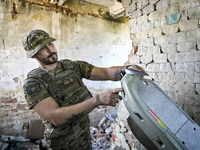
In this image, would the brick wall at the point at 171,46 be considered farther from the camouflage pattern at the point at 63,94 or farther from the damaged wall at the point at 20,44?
the damaged wall at the point at 20,44

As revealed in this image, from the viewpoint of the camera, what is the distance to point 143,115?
814 millimetres

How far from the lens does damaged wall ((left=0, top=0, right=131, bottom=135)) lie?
3045mm

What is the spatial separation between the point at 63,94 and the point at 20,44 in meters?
2.37

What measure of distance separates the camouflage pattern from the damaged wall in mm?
2132

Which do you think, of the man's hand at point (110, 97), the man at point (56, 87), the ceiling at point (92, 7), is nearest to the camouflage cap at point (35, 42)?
the man at point (56, 87)

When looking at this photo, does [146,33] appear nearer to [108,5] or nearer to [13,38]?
[108,5]

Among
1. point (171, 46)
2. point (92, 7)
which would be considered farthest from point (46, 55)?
point (92, 7)

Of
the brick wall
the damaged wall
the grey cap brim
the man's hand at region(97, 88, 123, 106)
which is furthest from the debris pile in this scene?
the grey cap brim

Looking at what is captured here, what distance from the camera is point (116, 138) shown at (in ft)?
8.11

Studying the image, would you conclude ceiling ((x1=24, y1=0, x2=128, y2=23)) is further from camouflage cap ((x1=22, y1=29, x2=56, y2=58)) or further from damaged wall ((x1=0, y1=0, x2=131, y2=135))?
camouflage cap ((x1=22, y1=29, x2=56, y2=58))

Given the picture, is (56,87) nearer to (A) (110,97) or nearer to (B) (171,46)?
(A) (110,97)

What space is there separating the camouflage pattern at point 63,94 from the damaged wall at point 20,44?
213 centimetres

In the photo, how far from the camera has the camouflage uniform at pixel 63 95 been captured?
127cm

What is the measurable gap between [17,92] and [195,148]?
3.26 m
